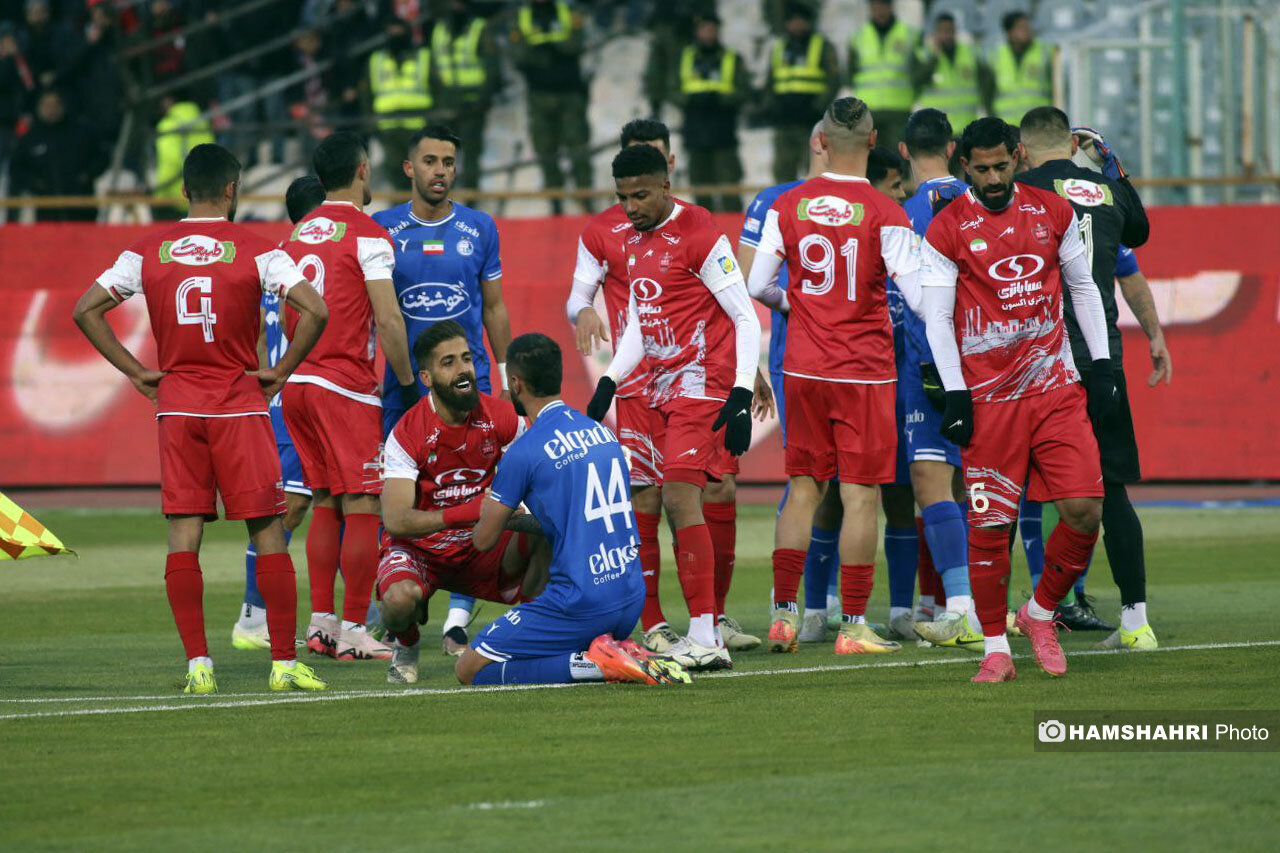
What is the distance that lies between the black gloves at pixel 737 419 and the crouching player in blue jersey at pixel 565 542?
81 centimetres

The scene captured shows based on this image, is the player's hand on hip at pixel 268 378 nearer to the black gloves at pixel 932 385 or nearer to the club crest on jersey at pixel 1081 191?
the black gloves at pixel 932 385

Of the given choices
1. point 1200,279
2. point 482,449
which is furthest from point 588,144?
point 482,449

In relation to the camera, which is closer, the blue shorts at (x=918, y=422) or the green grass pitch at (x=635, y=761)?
the green grass pitch at (x=635, y=761)

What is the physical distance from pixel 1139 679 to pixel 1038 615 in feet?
1.86

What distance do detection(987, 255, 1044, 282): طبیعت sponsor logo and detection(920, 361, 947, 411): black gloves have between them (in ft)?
3.56

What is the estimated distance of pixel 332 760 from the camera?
6.54 metres

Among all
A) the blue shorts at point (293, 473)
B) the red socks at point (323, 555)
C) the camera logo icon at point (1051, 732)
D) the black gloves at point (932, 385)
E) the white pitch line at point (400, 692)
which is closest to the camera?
the camera logo icon at point (1051, 732)

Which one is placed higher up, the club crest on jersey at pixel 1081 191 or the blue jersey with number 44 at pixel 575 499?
the club crest on jersey at pixel 1081 191

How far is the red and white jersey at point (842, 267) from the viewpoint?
925 cm

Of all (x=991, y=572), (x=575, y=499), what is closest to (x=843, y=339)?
(x=991, y=572)

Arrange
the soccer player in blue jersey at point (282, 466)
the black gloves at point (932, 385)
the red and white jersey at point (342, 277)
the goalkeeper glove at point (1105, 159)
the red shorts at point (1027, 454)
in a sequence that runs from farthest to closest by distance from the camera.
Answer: the soccer player in blue jersey at point (282, 466) < the goalkeeper glove at point (1105, 159) < the red and white jersey at point (342, 277) < the black gloves at point (932, 385) < the red shorts at point (1027, 454)

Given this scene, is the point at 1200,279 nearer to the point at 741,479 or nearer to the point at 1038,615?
the point at 741,479

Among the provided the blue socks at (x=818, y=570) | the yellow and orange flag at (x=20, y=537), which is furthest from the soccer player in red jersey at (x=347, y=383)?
the blue socks at (x=818, y=570)

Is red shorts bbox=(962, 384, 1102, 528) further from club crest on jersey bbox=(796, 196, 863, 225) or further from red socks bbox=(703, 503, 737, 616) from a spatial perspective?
red socks bbox=(703, 503, 737, 616)
